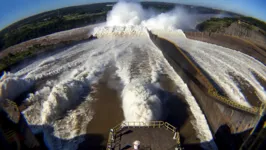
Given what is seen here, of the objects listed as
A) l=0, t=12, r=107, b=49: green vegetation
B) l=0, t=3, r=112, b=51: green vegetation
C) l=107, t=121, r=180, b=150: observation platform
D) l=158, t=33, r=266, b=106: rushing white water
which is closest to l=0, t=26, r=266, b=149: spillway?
l=158, t=33, r=266, b=106: rushing white water

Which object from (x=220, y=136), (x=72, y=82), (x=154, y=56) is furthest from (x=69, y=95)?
(x=154, y=56)

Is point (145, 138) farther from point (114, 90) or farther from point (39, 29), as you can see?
point (39, 29)

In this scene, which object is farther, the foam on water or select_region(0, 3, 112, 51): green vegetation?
select_region(0, 3, 112, 51): green vegetation

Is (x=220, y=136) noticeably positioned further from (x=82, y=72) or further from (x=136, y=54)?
(x=136, y=54)

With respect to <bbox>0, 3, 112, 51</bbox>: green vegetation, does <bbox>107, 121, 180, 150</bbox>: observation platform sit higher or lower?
lower

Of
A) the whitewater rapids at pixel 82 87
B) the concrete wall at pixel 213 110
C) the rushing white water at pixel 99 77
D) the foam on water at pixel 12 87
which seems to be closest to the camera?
the concrete wall at pixel 213 110

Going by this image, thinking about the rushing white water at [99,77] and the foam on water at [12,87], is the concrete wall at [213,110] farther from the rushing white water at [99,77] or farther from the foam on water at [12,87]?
the foam on water at [12,87]

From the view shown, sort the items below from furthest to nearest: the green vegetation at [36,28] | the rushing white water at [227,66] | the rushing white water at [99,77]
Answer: the green vegetation at [36,28], the rushing white water at [227,66], the rushing white water at [99,77]

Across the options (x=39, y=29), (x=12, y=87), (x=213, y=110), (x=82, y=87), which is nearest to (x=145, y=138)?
(x=213, y=110)

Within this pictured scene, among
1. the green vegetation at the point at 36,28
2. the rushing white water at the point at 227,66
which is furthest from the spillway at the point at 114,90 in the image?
the green vegetation at the point at 36,28

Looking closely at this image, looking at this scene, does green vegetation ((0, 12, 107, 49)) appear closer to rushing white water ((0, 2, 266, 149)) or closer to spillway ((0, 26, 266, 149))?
rushing white water ((0, 2, 266, 149))
